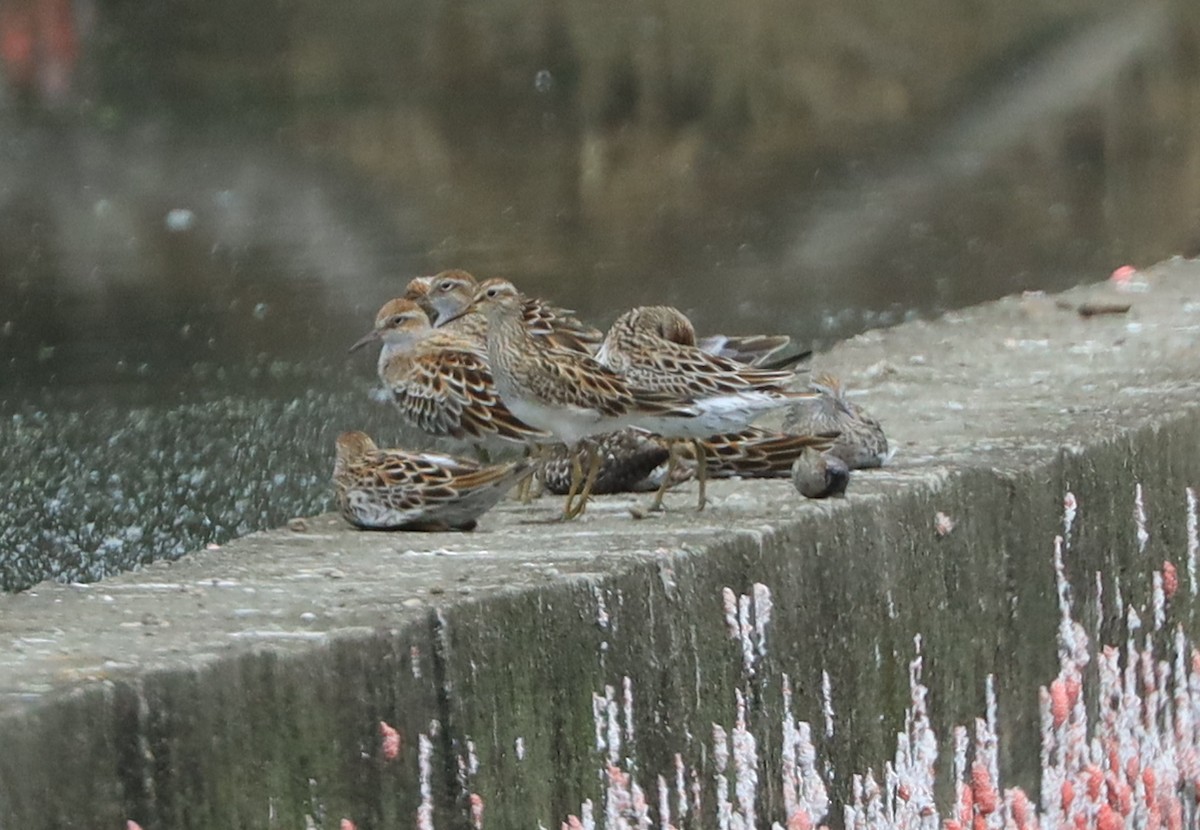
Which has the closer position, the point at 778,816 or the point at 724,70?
the point at 778,816

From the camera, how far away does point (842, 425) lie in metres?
4.67

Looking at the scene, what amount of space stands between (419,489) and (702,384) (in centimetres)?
68

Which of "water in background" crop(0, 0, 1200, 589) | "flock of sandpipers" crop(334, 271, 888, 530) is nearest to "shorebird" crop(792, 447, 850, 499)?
"flock of sandpipers" crop(334, 271, 888, 530)

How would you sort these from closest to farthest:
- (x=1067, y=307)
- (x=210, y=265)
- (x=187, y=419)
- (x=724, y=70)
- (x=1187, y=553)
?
1. (x=1187, y=553)
2. (x=1067, y=307)
3. (x=187, y=419)
4. (x=210, y=265)
5. (x=724, y=70)

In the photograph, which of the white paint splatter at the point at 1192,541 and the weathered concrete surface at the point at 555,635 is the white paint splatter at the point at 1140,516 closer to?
the weathered concrete surface at the point at 555,635

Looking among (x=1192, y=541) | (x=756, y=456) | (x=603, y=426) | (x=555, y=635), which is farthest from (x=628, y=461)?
(x=555, y=635)

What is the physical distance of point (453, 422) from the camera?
5457mm

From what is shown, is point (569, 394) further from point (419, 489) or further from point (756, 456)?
point (756, 456)

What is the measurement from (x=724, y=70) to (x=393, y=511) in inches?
270

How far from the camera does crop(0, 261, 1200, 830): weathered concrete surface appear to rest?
2.95 meters

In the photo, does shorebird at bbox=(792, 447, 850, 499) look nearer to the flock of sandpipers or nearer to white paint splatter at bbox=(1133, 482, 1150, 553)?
the flock of sandpipers

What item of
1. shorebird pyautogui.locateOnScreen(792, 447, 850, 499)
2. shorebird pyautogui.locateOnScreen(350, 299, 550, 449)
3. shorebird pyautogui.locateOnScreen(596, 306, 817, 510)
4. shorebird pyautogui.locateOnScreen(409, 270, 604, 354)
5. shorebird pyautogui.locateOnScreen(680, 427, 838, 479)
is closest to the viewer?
shorebird pyautogui.locateOnScreen(792, 447, 850, 499)

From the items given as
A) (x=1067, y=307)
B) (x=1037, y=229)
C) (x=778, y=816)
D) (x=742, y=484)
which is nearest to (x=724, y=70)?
(x=1037, y=229)

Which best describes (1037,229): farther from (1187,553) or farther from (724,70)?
(1187,553)
